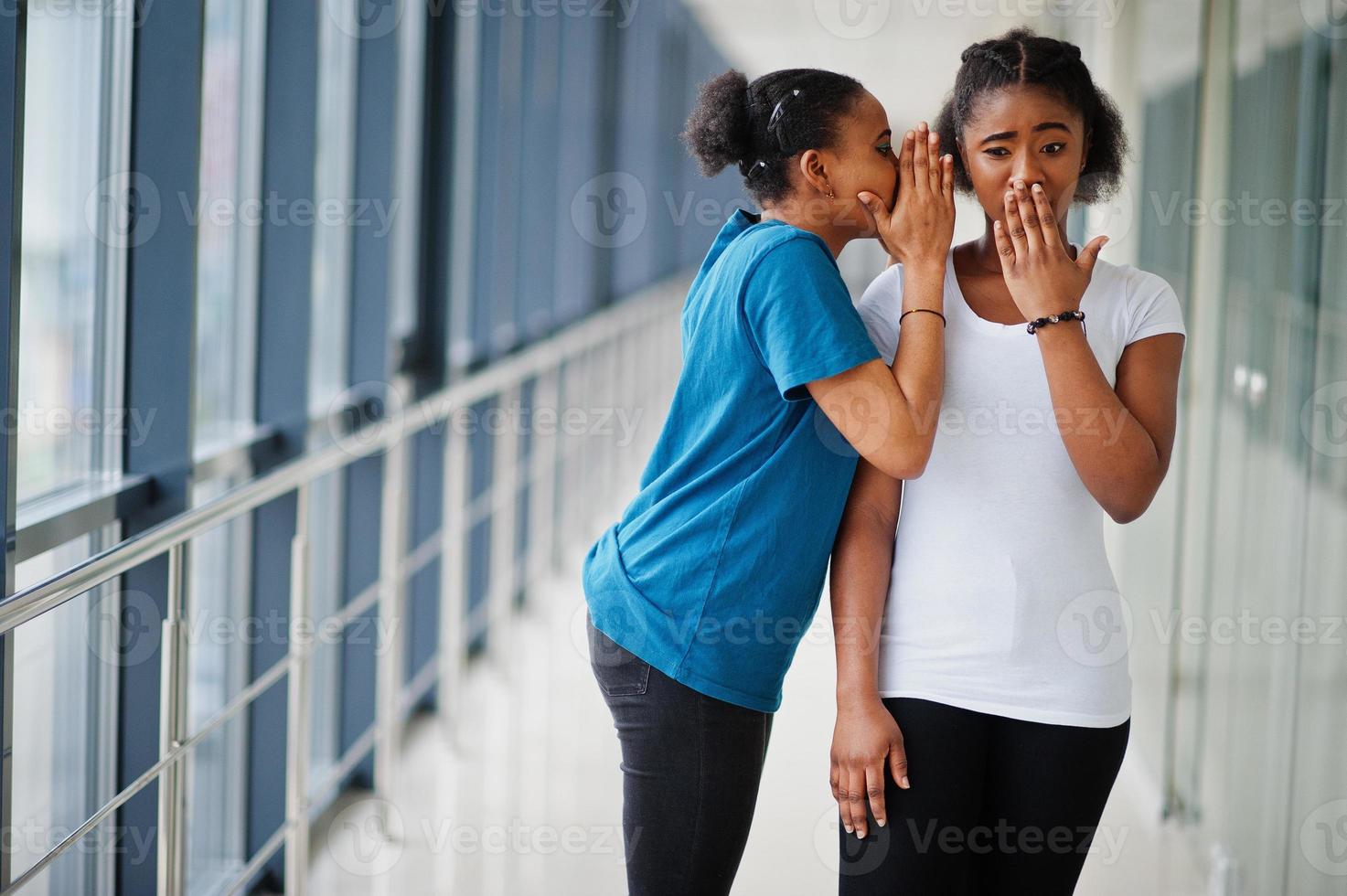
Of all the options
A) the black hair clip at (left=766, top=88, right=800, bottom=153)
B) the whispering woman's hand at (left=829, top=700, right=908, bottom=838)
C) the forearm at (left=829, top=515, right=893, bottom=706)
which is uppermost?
the black hair clip at (left=766, top=88, right=800, bottom=153)

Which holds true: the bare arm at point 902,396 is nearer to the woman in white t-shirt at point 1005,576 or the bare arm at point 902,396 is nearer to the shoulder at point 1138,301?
the woman in white t-shirt at point 1005,576

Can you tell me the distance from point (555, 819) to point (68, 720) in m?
0.81

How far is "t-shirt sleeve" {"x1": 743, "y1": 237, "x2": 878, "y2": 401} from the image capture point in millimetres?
827

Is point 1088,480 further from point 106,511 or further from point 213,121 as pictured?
point 213,121

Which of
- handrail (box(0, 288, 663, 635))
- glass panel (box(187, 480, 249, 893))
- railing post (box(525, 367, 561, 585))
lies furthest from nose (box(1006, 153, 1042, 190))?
railing post (box(525, 367, 561, 585))

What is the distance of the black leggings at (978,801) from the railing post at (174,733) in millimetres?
711

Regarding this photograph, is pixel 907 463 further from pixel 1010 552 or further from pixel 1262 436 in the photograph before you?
pixel 1262 436

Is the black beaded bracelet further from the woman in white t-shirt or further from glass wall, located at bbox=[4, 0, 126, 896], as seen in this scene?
glass wall, located at bbox=[4, 0, 126, 896]

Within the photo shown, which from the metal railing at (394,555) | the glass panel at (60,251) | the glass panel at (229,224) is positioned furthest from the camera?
the glass panel at (229,224)

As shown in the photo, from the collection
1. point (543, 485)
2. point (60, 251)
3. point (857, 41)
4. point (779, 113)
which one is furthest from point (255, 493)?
point (857, 41)

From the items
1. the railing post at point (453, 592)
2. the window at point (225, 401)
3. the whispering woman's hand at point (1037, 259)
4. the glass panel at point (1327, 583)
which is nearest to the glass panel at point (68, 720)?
the window at point (225, 401)

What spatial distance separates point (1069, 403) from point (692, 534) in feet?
0.94

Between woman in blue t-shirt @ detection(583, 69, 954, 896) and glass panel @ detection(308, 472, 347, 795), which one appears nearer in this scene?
woman in blue t-shirt @ detection(583, 69, 954, 896)

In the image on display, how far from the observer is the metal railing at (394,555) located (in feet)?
3.95
